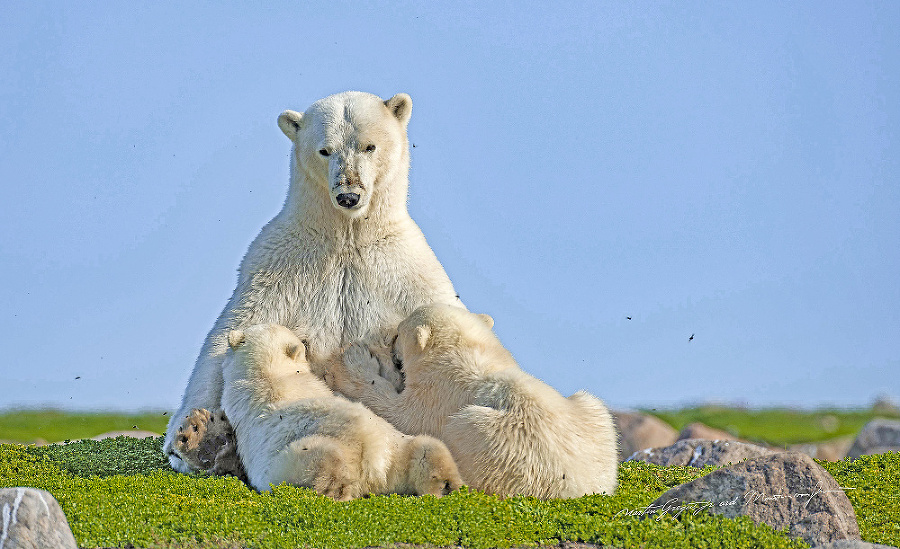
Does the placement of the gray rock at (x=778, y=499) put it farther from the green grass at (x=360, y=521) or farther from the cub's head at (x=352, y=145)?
the cub's head at (x=352, y=145)

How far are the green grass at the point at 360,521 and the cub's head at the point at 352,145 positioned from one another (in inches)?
104

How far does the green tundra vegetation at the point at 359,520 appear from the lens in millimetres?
5852

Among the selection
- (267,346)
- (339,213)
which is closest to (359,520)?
(267,346)

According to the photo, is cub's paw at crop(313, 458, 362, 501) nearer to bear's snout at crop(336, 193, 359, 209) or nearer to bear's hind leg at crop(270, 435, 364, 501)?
bear's hind leg at crop(270, 435, 364, 501)

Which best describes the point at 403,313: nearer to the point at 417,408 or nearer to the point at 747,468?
the point at 417,408

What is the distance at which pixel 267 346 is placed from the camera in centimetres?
748

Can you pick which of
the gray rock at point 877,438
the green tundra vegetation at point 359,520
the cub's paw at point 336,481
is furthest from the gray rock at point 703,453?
the cub's paw at point 336,481

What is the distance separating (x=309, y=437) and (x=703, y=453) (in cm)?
713

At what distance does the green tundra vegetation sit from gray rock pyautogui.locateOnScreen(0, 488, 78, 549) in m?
0.31

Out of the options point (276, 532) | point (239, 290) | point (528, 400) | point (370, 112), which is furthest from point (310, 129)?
point (276, 532)

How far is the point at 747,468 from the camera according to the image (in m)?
6.76

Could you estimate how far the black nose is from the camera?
769 cm

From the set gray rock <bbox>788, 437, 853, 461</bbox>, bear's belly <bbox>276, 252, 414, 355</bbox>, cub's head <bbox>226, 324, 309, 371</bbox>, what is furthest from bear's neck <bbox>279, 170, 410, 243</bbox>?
gray rock <bbox>788, 437, 853, 461</bbox>

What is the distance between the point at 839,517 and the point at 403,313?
158 inches
